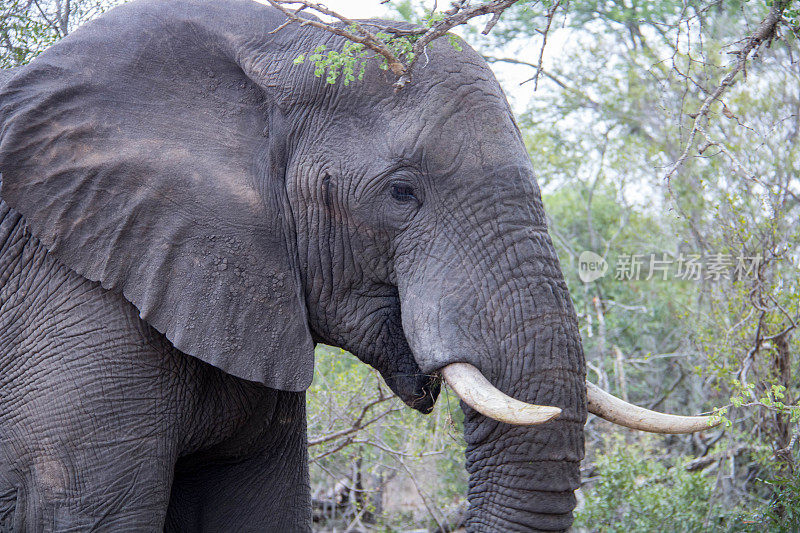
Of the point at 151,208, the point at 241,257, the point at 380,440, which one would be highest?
the point at 151,208

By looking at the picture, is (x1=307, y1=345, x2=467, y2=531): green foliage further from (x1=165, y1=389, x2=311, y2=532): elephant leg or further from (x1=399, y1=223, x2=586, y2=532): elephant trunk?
(x1=399, y1=223, x2=586, y2=532): elephant trunk

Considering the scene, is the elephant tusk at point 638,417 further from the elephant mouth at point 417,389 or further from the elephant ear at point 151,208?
the elephant ear at point 151,208

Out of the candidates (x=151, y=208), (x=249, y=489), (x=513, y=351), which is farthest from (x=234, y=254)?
(x=249, y=489)

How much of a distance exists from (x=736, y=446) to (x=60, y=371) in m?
4.56

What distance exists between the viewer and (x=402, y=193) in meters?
2.76

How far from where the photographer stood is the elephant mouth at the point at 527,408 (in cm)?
232

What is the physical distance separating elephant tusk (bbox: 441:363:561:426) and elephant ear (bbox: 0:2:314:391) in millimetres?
554

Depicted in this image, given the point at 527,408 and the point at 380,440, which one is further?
the point at 380,440

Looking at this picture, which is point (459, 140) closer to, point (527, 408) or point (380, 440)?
point (527, 408)

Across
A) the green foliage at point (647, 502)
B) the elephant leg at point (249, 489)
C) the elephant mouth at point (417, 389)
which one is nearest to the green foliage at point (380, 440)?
the green foliage at point (647, 502)

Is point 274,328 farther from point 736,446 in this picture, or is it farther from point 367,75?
point 736,446

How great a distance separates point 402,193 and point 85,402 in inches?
46.4

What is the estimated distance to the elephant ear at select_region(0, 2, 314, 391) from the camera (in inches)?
109

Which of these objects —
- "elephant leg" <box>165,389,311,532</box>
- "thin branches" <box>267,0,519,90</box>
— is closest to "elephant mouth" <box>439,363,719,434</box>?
"thin branches" <box>267,0,519,90</box>
